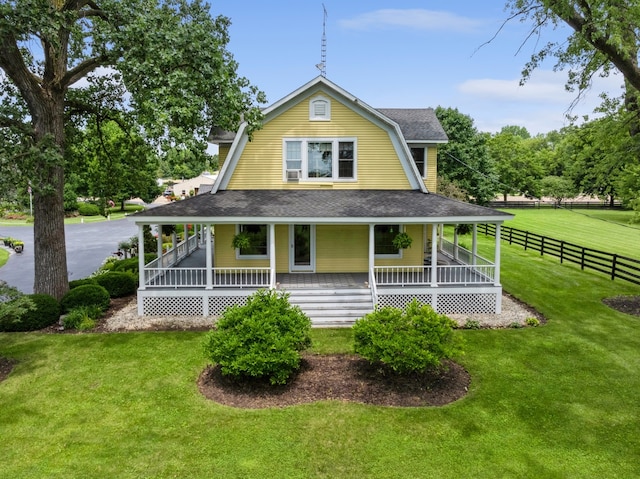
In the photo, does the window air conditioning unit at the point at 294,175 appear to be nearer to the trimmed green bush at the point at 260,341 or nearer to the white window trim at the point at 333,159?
the white window trim at the point at 333,159

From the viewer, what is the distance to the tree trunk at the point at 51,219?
14.0 m

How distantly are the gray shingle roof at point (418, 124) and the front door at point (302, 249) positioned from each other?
19.3ft

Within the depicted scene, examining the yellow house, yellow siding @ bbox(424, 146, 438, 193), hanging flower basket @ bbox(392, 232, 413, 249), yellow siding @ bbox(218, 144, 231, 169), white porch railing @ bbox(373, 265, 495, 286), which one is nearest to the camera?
white porch railing @ bbox(373, 265, 495, 286)

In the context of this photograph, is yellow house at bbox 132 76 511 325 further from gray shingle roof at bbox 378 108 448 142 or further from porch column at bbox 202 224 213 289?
porch column at bbox 202 224 213 289

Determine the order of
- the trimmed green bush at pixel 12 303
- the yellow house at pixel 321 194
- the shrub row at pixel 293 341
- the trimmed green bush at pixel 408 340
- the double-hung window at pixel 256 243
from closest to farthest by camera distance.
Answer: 1. the shrub row at pixel 293 341
2. the trimmed green bush at pixel 408 340
3. the trimmed green bush at pixel 12 303
4. the yellow house at pixel 321 194
5. the double-hung window at pixel 256 243

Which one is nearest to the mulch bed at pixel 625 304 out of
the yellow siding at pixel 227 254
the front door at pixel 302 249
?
the front door at pixel 302 249

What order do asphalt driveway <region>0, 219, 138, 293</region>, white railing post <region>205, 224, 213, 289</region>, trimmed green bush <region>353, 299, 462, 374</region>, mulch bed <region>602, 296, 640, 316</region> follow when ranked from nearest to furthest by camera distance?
trimmed green bush <region>353, 299, 462, 374</region> < white railing post <region>205, 224, 213, 289</region> < mulch bed <region>602, 296, 640, 316</region> < asphalt driveway <region>0, 219, 138, 293</region>

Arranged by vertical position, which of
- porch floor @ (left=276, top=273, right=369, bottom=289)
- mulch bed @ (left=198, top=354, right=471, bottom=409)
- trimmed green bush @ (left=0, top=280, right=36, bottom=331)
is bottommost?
mulch bed @ (left=198, top=354, right=471, bottom=409)

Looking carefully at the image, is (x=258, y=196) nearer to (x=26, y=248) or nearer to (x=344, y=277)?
(x=344, y=277)

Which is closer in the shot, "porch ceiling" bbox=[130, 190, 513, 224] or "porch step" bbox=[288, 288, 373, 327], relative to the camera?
"porch step" bbox=[288, 288, 373, 327]

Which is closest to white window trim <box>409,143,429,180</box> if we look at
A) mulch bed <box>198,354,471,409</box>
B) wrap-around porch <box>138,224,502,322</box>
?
wrap-around porch <box>138,224,502,322</box>

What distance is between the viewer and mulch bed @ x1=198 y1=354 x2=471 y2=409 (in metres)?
8.66

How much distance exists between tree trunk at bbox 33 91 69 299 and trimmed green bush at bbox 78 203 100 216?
4544cm

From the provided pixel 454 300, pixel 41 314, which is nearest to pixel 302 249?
pixel 454 300
